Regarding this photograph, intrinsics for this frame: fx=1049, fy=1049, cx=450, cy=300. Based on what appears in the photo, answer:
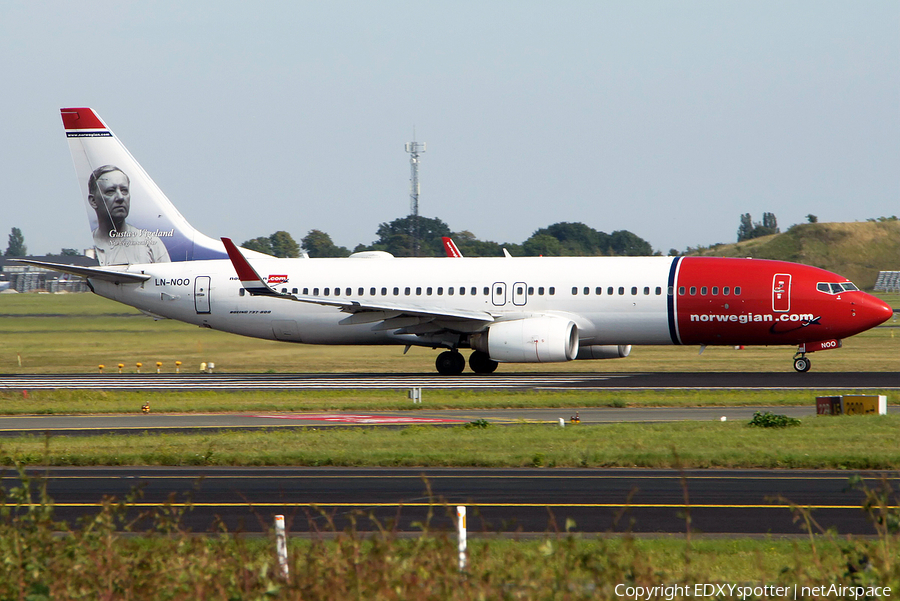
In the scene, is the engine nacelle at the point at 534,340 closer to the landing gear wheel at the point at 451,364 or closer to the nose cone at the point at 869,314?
the landing gear wheel at the point at 451,364

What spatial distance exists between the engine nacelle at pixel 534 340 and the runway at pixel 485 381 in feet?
2.60

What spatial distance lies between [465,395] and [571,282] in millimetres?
8393

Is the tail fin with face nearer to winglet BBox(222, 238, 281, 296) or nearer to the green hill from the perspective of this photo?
winglet BBox(222, 238, 281, 296)

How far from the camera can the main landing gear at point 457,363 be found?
3841 centimetres

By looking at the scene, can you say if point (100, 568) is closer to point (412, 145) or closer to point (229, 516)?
point (229, 516)

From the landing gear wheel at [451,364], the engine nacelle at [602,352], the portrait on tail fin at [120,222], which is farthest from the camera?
the portrait on tail fin at [120,222]

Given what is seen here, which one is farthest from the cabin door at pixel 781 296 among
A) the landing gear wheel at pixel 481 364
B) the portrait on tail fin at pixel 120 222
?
the portrait on tail fin at pixel 120 222

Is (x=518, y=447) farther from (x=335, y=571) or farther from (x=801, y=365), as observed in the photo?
(x=801, y=365)

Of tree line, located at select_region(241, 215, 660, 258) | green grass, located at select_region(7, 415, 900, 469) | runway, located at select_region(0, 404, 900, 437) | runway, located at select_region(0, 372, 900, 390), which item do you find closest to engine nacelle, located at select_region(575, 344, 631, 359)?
runway, located at select_region(0, 372, 900, 390)

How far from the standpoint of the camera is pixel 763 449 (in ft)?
60.1

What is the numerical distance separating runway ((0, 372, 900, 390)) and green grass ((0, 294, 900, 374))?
418 cm

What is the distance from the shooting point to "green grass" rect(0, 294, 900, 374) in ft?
142

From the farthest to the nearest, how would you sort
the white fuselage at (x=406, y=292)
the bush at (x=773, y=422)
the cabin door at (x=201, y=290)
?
the cabin door at (x=201, y=290) → the white fuselage at (x=406, y=292) → the bush at (x=773, y=422)

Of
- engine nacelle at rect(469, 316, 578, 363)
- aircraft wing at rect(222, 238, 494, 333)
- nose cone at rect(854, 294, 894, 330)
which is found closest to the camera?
nose cone at rect(854, 294, 894, 330)
